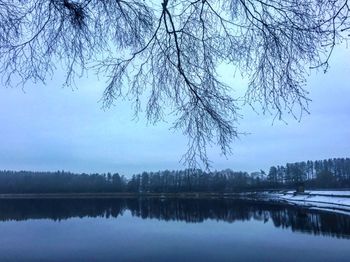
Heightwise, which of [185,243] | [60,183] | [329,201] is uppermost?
[60,183]

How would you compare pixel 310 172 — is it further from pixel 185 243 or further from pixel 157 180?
pixel 185 243

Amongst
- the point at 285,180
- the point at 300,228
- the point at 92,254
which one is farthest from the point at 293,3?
the point at 285,180

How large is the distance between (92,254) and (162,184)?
107 m

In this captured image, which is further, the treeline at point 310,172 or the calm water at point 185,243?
the treeline at point 310,172

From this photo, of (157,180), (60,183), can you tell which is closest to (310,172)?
(157,180)

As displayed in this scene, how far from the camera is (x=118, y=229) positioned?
39.0 m

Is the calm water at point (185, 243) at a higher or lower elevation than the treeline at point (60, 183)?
lower

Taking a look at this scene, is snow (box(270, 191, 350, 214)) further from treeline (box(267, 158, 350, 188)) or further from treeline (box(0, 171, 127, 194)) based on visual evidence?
treeline (box(0, 171, 127, 194))

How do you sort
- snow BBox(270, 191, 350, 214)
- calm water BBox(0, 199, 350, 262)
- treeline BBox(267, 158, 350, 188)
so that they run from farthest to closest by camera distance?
treeline BBox(267, 158, 350, 188), snow BBox(270, 191, 350, 214), calm water BBox(0, 199, 350, 262)

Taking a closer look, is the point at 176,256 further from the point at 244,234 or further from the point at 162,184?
the point at 162,184

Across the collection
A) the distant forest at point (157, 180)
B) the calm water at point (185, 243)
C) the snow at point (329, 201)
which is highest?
the distant forest at point (157, 180)

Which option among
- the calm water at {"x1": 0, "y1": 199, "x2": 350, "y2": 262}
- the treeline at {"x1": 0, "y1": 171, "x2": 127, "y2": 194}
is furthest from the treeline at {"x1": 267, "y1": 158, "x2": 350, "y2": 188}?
the calm water at {"x1": 0, "y1": 199, "x2": 350, "y2": 262}

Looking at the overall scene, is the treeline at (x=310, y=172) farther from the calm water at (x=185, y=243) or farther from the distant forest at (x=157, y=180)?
the calm water at (x=185, y=243)

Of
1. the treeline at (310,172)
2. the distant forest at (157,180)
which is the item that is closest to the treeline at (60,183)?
the distant forest at (157,180)
